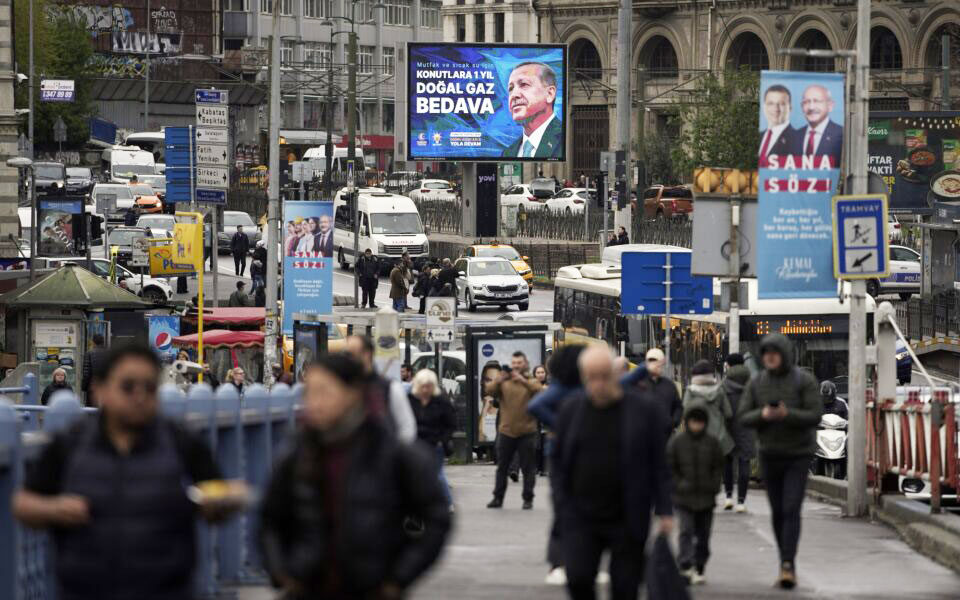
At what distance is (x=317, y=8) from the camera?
124 meters

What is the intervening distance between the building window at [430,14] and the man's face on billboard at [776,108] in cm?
11482

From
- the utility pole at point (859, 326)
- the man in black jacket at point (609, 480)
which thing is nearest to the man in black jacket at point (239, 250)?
the utility pole at point (859, 326)

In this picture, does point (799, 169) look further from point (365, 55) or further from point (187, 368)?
point (365, 55)

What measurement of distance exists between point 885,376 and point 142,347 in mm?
11792

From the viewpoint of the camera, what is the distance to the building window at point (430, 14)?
5162 inches

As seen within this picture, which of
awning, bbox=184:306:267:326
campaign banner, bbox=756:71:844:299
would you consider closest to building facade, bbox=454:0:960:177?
awning, bbox=184:306:267:326

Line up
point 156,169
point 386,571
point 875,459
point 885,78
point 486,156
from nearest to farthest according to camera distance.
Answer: point 386,571, point 875,459, point 486,156, point 885,78, point 156,169

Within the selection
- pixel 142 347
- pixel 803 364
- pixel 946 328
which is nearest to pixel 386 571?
pixel 142 347

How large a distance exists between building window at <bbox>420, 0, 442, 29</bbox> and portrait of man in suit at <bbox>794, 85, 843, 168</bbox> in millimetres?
114917

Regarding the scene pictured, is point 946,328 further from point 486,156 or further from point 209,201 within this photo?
point 486,156

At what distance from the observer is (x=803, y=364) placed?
2609 cm

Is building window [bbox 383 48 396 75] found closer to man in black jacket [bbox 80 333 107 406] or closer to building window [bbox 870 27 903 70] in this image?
building window [bbox 870 27 903 70]

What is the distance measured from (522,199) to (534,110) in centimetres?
1566

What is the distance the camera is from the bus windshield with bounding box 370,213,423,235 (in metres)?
54.9
